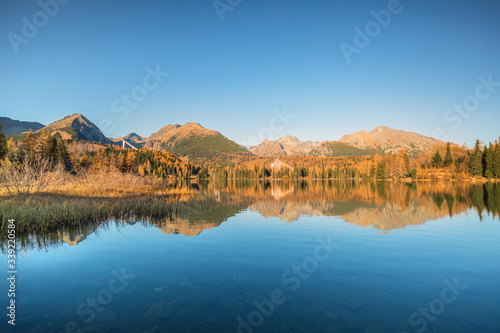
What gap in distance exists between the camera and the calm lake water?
892 cm

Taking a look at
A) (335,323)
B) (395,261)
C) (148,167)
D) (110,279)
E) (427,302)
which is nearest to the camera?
(335,323)

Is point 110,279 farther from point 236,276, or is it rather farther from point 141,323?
point 236,276

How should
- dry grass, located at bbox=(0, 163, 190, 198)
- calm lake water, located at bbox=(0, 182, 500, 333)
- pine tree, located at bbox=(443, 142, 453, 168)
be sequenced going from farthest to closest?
pine tree, located at bbox=(443, 142, 453, 168)
dry grass, located at bbox=(0, 163, 190, 198)
calm lake water, located at bbox=(0, 182, 500, 333)

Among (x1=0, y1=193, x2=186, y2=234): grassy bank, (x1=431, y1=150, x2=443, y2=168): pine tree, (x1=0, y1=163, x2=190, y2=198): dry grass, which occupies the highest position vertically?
(x1=431, y1=150, x2=443, y2=168): pine tree

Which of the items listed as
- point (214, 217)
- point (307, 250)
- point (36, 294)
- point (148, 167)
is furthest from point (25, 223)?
point (148, 167)

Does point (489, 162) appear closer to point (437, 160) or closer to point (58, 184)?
point (437, 160)

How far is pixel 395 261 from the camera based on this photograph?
1510cm

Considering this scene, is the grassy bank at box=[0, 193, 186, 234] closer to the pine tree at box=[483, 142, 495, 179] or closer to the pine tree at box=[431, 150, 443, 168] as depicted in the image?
the pine tree at box=[483, 142, 495, 179]

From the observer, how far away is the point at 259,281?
40.6 ft

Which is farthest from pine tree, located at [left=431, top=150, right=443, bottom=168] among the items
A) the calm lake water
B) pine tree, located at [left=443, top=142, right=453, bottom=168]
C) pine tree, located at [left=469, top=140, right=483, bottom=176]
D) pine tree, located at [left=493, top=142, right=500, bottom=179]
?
the calm lake water

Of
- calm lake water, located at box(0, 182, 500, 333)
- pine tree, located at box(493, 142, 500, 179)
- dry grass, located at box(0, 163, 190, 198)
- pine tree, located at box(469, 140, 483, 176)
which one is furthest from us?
pine tree, located at box(469, 140, 483, 176)

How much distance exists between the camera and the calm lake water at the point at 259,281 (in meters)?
8.92

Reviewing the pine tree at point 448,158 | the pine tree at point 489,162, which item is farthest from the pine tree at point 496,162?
the pine tree at point 448,158

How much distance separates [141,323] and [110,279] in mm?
5004
